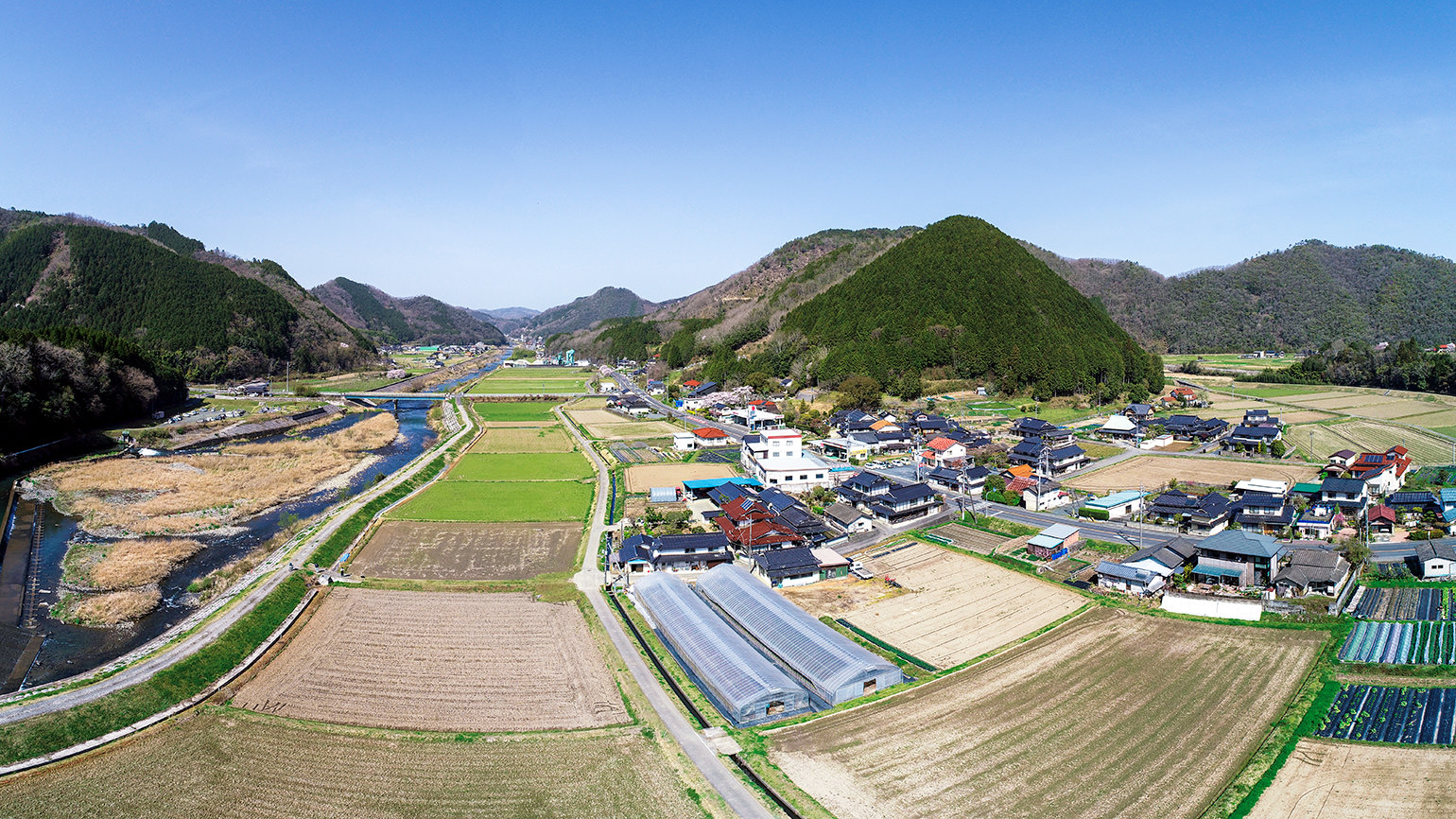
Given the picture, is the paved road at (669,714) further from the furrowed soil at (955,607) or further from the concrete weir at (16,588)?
the concrete weir at (16,588)

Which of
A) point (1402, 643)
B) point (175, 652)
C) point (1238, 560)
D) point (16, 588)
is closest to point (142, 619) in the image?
point (175, 652)

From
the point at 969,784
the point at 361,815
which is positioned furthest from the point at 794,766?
the point at 361,815

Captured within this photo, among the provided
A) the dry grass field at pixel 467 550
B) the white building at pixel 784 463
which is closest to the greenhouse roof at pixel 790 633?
the dry grass field at pixel 467 550

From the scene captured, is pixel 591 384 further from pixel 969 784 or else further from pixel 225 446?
pixel 969 784

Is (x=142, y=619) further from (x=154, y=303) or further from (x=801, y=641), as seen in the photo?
(x=154, y=303)

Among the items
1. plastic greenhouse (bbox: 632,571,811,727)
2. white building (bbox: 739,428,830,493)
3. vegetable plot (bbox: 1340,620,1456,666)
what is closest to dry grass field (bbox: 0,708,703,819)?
plastic greenhouse (bbox: 632,571,811,727)

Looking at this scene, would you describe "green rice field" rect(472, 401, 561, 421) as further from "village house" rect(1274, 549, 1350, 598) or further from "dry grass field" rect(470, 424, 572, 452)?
"village house" rect(1274, 549, 1350, 598)
